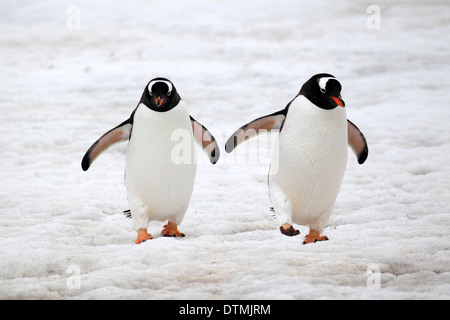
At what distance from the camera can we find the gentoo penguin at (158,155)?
12.3 feet

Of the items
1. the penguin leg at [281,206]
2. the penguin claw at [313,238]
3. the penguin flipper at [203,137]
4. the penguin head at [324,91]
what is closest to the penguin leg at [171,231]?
the penguin flipper at [203,137]

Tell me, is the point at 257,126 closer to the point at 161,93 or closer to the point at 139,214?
the point at 161,93

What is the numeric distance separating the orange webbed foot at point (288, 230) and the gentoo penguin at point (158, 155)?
701mm

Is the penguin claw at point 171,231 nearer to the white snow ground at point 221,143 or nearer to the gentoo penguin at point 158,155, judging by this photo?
the gentoo penguin at point 158,155

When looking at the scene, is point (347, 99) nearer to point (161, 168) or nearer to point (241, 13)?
point (161, 168)

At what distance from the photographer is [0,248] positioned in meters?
3.65

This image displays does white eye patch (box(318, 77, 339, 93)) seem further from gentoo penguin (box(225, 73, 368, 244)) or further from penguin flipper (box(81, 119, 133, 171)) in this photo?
penguin flipper (box(81, 119, 133, 171))

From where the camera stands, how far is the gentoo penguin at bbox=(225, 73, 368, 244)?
146 inches

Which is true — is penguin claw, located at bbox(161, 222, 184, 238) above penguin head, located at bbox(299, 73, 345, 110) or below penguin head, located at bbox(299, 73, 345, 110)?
below

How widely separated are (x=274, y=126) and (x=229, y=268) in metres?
1.15

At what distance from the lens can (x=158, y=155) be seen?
3820 millimetres

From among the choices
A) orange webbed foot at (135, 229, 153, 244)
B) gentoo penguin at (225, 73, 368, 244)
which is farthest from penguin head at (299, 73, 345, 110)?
orange webbed foot at (135, 229, 153, 244)

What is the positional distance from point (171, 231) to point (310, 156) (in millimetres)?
1101
